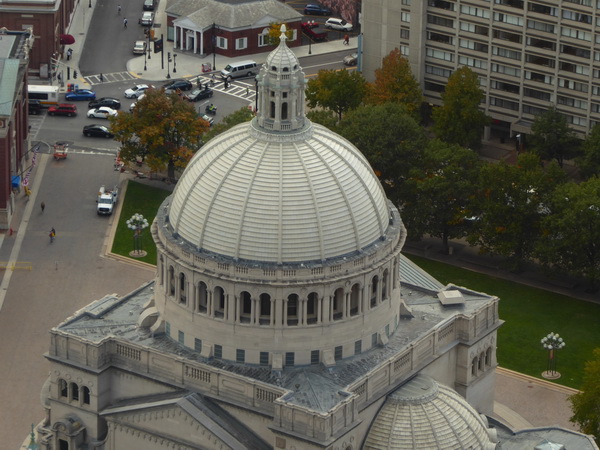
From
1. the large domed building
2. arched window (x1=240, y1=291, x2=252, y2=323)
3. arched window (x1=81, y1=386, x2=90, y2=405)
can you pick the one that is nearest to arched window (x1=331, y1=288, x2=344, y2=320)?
the large domed building

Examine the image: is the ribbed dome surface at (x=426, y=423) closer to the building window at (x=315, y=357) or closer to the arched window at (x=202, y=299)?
the building window at (x=315, y=357)

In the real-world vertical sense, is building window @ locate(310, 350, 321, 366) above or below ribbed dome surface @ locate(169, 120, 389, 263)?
below

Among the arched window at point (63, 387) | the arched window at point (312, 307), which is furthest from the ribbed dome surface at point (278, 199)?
the arched window at point (63, 387)

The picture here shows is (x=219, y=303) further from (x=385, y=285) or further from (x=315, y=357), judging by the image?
(x=385, y=285)

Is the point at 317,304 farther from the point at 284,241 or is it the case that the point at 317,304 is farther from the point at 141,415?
the point at 141,415

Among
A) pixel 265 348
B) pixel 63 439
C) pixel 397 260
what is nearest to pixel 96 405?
pixel 63 439

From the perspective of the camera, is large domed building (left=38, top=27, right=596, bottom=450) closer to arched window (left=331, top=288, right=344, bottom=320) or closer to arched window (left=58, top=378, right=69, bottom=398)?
arched window (left=331, top=288, right=344, bottom=320)
